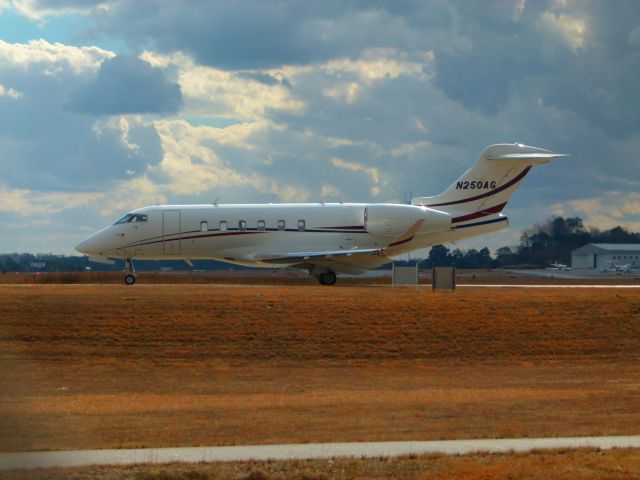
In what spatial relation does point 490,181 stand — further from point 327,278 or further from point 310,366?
point 310,366

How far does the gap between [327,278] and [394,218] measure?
157 inches

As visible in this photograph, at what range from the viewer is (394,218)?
43.5 meters

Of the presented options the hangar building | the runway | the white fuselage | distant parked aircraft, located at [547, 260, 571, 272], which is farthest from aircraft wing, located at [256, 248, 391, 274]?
the hangar building

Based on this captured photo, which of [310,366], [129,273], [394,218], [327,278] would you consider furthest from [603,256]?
[310,366]

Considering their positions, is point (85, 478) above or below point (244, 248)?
below

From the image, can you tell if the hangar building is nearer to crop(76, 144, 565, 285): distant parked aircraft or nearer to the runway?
crop(76, 144, 565, 285): distant parked aircraft

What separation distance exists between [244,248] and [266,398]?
2376 centimetres

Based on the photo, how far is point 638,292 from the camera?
128ft

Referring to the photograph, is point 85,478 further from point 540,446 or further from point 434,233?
point 434,233

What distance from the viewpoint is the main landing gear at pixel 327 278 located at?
43.8m

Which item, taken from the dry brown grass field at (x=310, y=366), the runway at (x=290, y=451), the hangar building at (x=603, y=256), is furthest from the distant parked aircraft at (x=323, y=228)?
the hangar building at (x=603, y=256)

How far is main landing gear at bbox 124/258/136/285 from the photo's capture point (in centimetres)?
4453

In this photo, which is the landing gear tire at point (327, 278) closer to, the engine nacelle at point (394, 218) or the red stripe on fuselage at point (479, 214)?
the engine nacelle at point (394, 218)

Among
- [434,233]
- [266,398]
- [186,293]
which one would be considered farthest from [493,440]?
[434,233]
